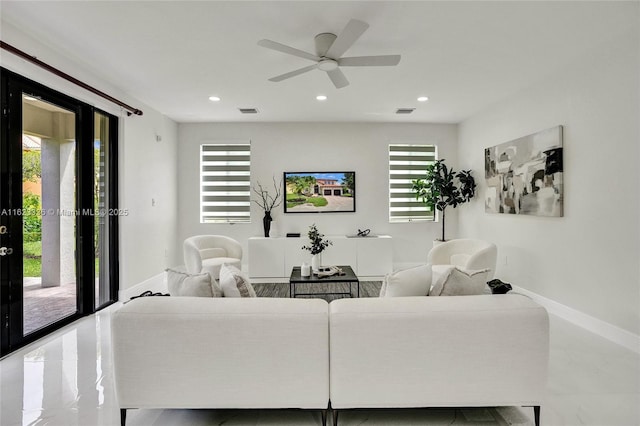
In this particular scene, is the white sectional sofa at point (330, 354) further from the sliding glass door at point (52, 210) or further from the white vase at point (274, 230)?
the white vase at point (274, 230)

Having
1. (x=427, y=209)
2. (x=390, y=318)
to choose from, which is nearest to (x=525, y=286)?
(x=427, y=209)

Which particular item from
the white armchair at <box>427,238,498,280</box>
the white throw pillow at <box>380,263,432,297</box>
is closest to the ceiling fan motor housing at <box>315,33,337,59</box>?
the white throw pillow at <box>380,263,432,297</box>

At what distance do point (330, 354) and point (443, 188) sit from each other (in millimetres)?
4256

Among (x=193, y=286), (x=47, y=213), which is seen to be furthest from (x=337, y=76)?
(x=47, y=213)

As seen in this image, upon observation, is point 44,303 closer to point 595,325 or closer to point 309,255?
point 309,255

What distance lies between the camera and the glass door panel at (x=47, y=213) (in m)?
2.92

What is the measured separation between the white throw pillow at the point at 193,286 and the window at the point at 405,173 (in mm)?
4407

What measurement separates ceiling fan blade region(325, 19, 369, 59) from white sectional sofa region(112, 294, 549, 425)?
178cm

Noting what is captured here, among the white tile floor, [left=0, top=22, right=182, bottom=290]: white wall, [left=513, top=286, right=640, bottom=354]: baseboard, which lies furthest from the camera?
[left=0, top=22, right=182, bottom=290]: white wall

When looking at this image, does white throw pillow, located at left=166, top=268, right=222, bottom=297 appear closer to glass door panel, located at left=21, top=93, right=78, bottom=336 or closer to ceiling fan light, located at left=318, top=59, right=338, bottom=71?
glass door panel, located at left=21, top=93, right=78, bottom=336

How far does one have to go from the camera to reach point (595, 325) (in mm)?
3139

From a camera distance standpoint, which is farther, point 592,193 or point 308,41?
point 592,193

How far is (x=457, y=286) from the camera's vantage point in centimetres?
198

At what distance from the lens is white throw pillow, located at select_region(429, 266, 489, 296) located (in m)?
1.98
